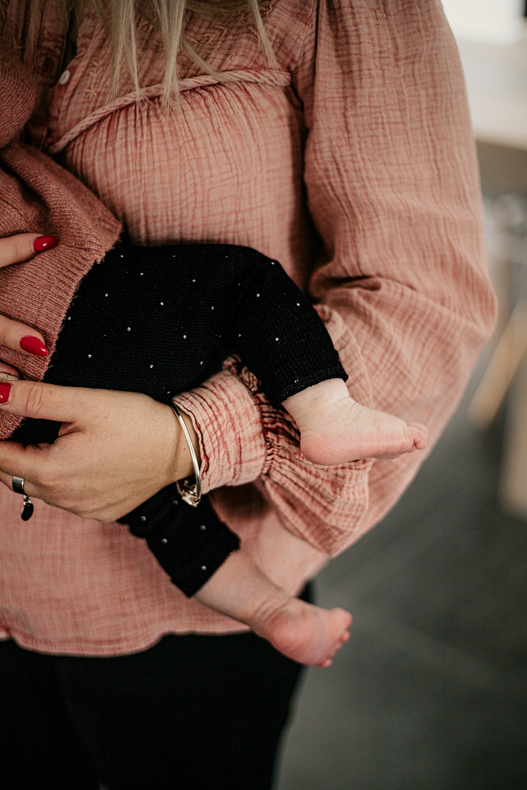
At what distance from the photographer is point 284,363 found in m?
0.54

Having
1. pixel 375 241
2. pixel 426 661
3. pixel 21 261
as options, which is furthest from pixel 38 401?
pixel 426 661

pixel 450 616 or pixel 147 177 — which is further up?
pixel 147 177

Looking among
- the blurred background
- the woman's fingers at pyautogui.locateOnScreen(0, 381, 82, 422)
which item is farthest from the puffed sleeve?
the blurred background

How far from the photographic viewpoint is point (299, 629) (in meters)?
0.65

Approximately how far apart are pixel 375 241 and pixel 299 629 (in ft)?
1.38

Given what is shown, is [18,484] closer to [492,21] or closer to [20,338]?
[20,338]

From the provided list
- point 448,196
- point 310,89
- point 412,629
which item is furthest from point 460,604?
point 310,89

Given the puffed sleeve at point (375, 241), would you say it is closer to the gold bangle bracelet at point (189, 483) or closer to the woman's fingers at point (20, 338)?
the gold bangle bracelet at point (189, 483)

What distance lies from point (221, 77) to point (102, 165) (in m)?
0.14

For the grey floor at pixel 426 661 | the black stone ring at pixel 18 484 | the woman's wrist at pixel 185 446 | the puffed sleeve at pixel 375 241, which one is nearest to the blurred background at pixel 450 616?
the grey floor at pixel 426 661

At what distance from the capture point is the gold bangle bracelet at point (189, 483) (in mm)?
558

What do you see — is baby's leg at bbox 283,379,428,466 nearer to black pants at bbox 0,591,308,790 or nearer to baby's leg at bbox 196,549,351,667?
baby's leg at bbox 196,549,351,667

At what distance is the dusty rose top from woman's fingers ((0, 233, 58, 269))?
0.25 feet

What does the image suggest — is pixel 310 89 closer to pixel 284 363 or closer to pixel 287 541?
pixel 284 363
